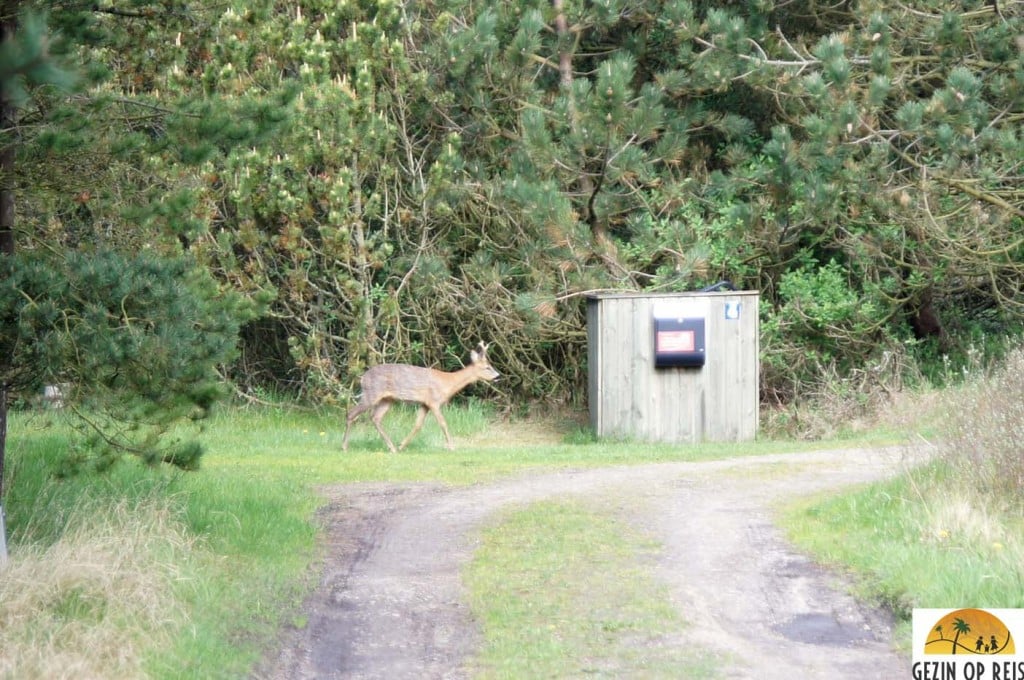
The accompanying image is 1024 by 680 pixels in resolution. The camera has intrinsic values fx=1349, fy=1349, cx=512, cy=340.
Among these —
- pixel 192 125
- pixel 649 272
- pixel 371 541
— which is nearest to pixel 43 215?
pixel 192 125

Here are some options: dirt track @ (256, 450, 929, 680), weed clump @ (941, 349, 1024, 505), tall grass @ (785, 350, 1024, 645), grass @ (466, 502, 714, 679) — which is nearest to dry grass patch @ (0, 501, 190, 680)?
dirt track @ (256, 450, 929, 680)

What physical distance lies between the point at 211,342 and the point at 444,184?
35.9 ft

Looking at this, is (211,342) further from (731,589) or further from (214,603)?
(731,589)

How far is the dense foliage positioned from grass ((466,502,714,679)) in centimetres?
791

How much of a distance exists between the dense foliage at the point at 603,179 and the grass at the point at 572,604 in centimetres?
791

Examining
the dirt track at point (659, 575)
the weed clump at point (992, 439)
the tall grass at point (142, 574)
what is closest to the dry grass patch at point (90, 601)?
the tall grass at point (142, 574)

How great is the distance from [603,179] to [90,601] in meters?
12.7

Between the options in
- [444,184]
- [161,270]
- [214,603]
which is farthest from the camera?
[444,184]

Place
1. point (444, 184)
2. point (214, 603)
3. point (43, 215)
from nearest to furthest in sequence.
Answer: point (214, 603)
point (43, 215)
point (444, 184)

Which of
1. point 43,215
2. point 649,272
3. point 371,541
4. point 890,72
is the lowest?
point 371,541

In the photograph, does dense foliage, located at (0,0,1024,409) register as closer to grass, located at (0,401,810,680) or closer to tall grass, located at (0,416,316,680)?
grass, located at (0,401,810,680)

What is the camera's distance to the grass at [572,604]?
22.1ft

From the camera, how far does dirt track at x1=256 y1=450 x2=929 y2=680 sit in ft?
22.6

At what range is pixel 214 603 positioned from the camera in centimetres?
761
